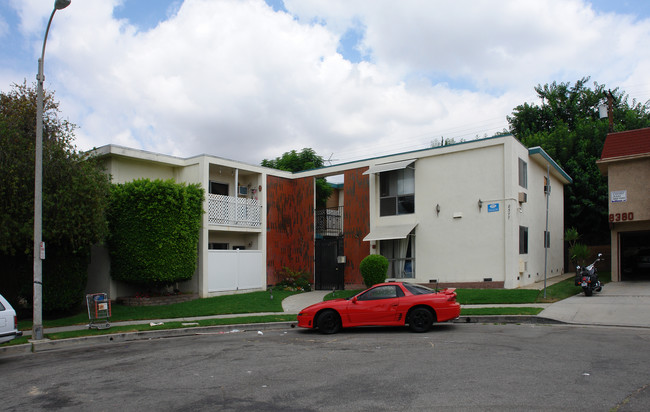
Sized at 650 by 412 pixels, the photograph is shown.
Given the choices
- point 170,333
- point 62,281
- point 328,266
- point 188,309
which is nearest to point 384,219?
point 328,266

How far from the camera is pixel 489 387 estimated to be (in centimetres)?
659

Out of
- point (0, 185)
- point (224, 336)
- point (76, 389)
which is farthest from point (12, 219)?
point (76, 389)

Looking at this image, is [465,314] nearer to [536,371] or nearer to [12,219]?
[536,371]

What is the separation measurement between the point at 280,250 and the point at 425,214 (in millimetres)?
7825

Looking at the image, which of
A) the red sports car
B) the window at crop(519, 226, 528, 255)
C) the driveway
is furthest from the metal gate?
the red sports car

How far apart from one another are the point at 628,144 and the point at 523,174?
4.71 m

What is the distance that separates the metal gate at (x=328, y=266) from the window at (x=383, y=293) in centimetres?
1181

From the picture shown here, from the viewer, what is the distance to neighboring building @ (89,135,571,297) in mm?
19984

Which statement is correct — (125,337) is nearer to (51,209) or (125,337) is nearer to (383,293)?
(51,209)

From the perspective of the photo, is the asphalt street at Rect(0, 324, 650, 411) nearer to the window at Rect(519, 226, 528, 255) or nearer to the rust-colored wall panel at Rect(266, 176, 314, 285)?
the window at Rect(519, 226, 528, 255)

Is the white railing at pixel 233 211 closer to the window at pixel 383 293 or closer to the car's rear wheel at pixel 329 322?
the car's rear wheel at pixel 329 322

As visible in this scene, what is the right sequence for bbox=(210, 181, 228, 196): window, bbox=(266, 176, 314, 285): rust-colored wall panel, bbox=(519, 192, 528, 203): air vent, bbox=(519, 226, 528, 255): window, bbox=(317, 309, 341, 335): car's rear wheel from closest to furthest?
bbox=(317, 309, 341, 335): car's rear wheel, bbox=(519, 192, 528, 203): air vent, bbox=(519, 226, 528, 255): window, bbox=(210, 181, 228, 196): window, bbox=(266, 176, 314, 285): rust-colored wall panel

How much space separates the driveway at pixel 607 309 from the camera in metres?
13.1

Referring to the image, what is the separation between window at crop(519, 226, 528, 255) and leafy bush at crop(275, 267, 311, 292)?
10.0m
